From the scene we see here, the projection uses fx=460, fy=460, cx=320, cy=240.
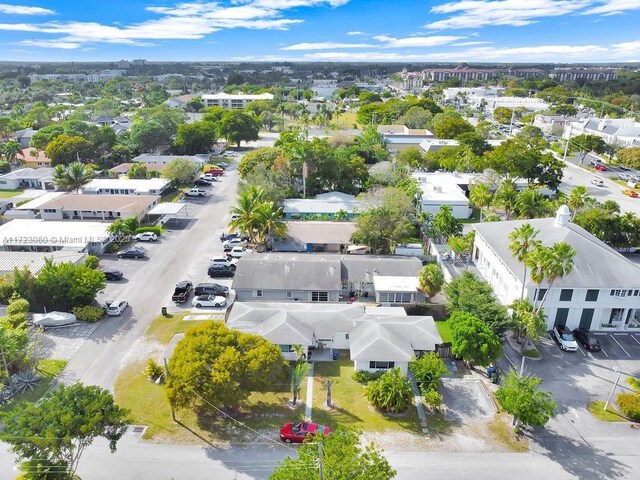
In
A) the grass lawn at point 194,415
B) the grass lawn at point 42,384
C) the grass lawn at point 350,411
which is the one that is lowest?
the grass lawn at point 350,411

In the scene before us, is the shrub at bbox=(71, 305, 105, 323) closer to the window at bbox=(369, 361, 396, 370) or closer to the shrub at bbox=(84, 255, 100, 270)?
the shrub at bbox=(84, 255, 100, 270)

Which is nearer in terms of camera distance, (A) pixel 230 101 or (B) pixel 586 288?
(B) pixel 586 288

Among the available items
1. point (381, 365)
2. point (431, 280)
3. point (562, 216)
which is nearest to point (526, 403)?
point (381, 365)

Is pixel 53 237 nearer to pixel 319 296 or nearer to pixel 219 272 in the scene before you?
pixel 219 272

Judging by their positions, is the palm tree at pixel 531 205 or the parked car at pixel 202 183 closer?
the palm tree at pixel 531 205

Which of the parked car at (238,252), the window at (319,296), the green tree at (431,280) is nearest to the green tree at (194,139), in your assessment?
the parked car at (238,252)

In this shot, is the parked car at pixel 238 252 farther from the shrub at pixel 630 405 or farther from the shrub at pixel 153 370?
the shrub at pixel 630 405

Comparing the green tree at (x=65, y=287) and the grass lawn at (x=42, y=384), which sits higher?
the green tree at (x=65, y=287)

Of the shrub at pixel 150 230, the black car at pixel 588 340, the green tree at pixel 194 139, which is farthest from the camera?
the green tree at pixel 194 139
